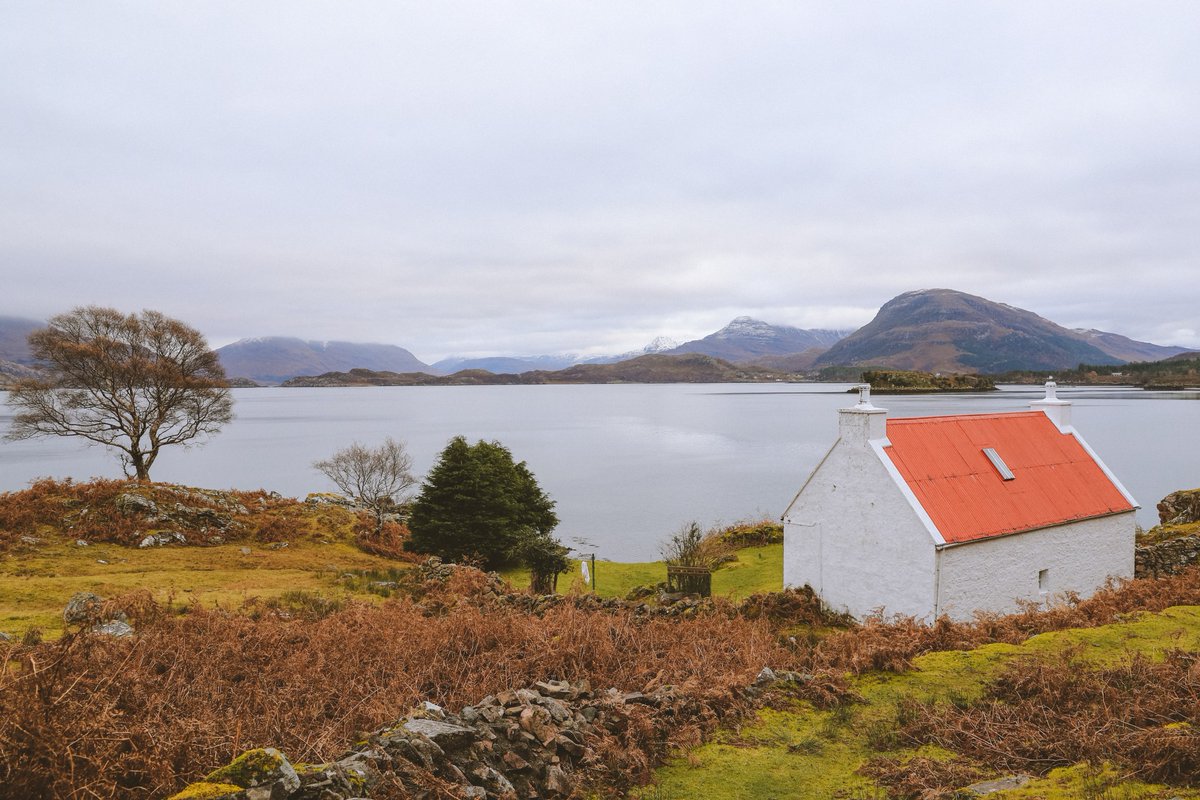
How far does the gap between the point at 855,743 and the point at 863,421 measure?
13.0m

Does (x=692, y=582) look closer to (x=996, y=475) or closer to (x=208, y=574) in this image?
(x=996, y=475)

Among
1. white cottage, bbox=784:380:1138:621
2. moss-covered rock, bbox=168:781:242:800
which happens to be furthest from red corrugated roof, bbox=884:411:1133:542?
moss-covered rock, bbox=168:781:242:800

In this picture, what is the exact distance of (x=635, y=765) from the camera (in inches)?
290

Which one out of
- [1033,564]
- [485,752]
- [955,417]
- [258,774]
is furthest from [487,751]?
[955,417]

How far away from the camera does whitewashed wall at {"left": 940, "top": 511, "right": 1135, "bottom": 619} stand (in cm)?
1822

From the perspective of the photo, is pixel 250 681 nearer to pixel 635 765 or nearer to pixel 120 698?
pixel 120 698

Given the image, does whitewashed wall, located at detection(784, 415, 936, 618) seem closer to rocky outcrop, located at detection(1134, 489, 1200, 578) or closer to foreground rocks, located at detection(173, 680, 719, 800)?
rocky outcrop, located at detection(1134, 489, 1200, 578)

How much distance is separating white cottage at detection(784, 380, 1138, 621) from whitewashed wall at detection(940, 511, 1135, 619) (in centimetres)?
4

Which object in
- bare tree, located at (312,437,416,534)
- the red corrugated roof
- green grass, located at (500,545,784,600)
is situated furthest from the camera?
bare tree, located at (312,437,416,534)

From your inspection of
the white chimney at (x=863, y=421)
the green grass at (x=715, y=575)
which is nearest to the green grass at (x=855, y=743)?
the white chimney at (x=863, y=421)

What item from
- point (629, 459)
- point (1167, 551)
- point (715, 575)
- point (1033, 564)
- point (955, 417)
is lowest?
point (629, 459)

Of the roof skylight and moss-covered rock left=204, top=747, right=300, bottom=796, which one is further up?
the roof skylight

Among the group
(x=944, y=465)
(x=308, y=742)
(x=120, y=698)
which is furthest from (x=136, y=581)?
(x=944, y=465)

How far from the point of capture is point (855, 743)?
8.29 meters
